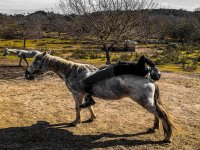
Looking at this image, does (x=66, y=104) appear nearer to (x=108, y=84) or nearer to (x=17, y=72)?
(x=108, y=84)

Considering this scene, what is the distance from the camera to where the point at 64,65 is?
361 inches

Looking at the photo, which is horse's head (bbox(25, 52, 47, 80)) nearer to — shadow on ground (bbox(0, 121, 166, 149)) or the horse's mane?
the horse's mane

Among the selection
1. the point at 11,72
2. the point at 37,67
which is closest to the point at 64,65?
the point at 37,67

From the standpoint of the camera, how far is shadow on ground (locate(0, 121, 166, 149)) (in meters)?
7.89

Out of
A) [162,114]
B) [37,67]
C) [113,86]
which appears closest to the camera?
[162,114]

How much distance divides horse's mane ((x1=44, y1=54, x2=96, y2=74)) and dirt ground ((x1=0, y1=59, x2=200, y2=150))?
1.73 metres

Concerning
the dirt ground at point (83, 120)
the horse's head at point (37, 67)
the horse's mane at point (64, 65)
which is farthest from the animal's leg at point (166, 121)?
the horse's head at point (37, 67)

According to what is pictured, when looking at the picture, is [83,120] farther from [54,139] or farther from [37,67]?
[37,67]

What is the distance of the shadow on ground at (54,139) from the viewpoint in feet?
25.9

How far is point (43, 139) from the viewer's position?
8312mm

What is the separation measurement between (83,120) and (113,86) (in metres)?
2.14

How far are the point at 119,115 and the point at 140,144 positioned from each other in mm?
2385

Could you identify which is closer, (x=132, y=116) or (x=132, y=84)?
(x=132, y=84)

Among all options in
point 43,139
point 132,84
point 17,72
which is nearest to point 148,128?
point 132,84
